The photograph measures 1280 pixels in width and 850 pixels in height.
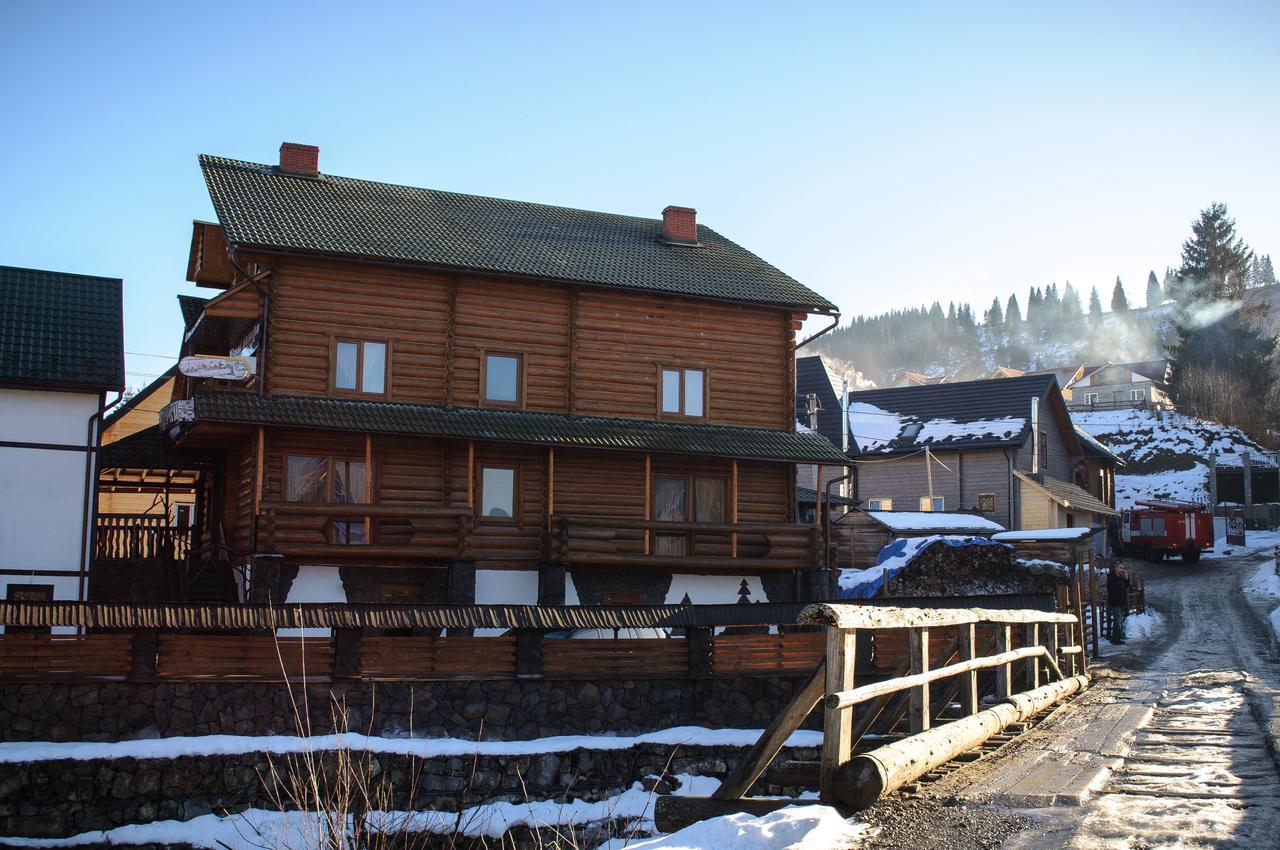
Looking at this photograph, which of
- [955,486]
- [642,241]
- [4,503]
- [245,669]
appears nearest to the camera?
[245,669]

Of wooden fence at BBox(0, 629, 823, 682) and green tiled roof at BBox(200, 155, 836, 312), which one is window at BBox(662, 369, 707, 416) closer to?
green tiled roof at BBox(200, 155, 836, 312)

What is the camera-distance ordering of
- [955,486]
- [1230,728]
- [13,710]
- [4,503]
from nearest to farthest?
[1230,728] < [13,710] < [4,503] < [955,486]

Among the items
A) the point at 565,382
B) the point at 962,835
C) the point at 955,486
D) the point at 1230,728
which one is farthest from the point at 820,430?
the point at 962,835

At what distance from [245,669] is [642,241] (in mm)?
16631

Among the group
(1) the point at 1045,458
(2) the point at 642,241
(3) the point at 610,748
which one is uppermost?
(2) the point at 642,241

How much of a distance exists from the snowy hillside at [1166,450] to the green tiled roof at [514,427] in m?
46.0

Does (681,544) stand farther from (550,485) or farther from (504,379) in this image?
(504,379)

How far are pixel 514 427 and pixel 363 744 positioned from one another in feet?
31.0

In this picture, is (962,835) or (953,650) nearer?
(962,835)

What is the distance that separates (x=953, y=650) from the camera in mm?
14484

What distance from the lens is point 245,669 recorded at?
1712cm

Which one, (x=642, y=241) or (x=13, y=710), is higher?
(x=642, y=241)

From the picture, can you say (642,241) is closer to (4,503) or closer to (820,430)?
Answer: (4,503)

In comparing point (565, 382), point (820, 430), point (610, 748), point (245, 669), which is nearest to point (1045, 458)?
point (820, 430)
